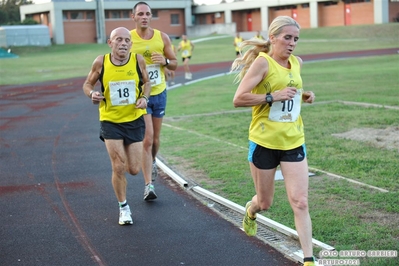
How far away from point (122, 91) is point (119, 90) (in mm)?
35

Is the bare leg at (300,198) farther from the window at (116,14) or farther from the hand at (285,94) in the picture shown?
the window at (116,14)

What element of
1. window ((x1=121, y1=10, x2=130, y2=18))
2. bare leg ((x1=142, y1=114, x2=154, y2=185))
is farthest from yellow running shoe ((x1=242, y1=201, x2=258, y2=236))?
window ((x1=121, y1=10, x2=130, y2=18))

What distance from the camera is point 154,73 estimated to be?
8484 mm

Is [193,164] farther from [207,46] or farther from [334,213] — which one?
[207,46]

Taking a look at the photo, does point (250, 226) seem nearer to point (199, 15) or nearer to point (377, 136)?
point (377, 136)

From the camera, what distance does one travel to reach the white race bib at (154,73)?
845 cm

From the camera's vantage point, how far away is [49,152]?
40.4 feet

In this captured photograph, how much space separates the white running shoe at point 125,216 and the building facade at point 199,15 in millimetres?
64607

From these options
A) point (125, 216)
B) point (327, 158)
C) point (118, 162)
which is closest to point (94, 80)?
point (118, 162)

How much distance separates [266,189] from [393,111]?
9.22m

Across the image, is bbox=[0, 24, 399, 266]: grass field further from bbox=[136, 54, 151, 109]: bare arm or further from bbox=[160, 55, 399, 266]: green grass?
bbox=[136, 54, 151, 109]: bare arm

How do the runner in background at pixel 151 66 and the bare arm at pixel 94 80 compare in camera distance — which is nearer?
the bare arm at pixel 94 80

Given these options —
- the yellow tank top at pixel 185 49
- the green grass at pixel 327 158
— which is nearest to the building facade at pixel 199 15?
the yellow tank top at pixel 185 49

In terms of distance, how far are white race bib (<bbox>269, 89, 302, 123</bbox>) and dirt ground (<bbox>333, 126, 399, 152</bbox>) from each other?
16.9 feet
